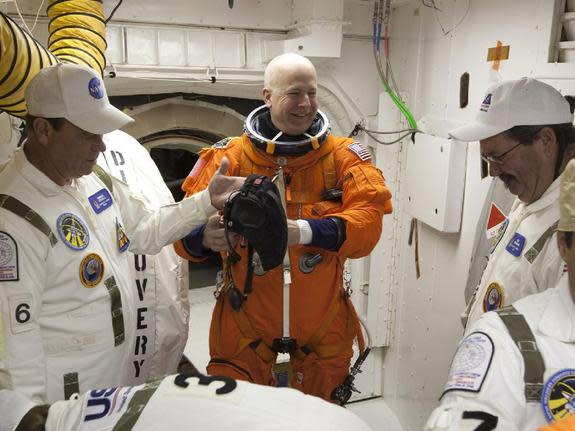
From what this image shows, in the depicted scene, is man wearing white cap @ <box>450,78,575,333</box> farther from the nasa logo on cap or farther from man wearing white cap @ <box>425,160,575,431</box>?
man wearing white cap @ <box>425,160,575,431</box>

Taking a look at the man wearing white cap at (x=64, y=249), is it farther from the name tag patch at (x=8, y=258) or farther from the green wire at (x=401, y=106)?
the green wire at (x=401, y=106)

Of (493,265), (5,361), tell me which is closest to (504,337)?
(493,265)

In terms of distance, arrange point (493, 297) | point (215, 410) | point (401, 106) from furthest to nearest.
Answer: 1. point (401, 106)
2. point (493, 297)
3. point (215, 410)

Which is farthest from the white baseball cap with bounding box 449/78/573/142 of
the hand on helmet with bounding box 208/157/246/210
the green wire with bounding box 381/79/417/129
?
the green wire with bounding box 381/79/417/129

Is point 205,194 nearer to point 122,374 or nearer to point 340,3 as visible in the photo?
point 122,374

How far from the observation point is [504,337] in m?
1.02

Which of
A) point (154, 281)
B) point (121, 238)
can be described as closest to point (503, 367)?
point (121, 238)

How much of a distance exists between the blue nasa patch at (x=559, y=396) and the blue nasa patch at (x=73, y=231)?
1329mm

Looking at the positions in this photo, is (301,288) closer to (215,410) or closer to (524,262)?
(524,262)

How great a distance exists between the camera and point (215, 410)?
78cm

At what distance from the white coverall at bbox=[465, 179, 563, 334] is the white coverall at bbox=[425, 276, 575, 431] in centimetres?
28

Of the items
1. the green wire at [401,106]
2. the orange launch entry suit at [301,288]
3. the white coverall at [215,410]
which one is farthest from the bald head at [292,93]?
the green wire at [401,106]

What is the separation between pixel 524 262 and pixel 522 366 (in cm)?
51

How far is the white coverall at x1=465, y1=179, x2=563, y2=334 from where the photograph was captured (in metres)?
1.34
